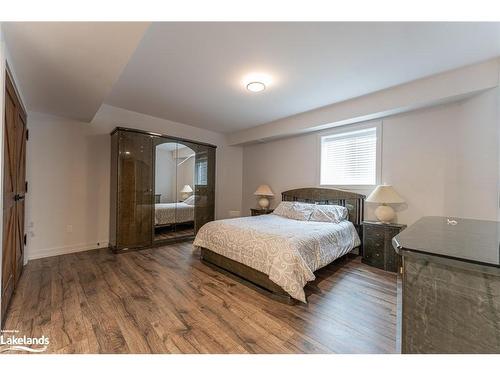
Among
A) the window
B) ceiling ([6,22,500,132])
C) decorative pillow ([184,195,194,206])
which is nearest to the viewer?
ceiling ([6,22,500,132])

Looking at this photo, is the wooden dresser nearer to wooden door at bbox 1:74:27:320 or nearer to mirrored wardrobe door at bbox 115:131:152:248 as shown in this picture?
wooden door at bbox 1:74:27:320

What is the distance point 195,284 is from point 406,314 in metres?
2.12

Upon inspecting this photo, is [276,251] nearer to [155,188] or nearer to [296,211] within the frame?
[296,211]

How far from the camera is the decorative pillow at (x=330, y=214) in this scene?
11.2ft

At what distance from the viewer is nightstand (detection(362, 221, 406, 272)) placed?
2.92m

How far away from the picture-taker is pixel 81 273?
267 centimetres

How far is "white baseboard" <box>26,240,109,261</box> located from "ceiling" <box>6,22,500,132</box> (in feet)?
6.97

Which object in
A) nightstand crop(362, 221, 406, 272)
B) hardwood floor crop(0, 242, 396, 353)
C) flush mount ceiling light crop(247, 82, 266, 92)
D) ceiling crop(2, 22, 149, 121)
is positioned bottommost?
hardwood floor crop(0, 242, 396, 353)

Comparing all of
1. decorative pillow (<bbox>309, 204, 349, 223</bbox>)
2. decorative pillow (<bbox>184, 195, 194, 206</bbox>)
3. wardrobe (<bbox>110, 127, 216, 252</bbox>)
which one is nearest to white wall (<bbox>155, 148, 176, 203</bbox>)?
wardrobe (<bbox>110, 127, 216, 252</bbox>)

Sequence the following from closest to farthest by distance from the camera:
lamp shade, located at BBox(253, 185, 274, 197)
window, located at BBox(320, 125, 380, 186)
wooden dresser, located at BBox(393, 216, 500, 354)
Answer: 1. wooden dresser, located at BBox(393, 216, 500, 354)
2. window, located at BBox(320, 125, 380, 186)
3. lamp shade, located at BBox(253, 185, 274, 197)

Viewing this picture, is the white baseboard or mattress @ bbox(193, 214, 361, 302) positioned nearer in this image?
mattress @ bbox(193, 214, 361, 302)

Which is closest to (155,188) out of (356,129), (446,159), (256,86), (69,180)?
(69,180)

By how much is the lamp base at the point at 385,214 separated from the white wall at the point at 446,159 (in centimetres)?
30
